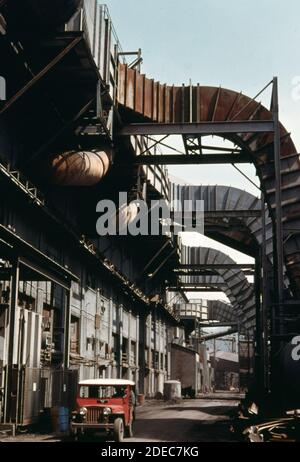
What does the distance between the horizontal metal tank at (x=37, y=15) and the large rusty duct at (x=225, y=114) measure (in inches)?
265

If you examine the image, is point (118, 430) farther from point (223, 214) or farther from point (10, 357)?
point (223, 214)

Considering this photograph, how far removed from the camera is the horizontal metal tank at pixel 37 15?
Answer: 16.9m

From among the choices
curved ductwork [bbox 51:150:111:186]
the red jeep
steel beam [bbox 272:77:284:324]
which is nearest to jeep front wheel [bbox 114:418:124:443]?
the red jeep

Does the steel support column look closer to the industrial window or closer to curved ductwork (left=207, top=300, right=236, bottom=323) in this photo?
the industrial window

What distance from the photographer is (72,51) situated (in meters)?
18.7

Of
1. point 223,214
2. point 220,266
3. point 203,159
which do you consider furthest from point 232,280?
point 203,159

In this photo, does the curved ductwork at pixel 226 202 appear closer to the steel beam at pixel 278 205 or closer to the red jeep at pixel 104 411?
the steel beam at pixel 278 205

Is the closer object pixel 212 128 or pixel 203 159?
pixel 212 128

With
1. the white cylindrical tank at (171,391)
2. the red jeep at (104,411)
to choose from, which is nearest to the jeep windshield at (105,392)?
the red jeep at (104,411)

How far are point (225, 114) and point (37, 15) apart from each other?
1009 cm

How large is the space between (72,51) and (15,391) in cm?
1041

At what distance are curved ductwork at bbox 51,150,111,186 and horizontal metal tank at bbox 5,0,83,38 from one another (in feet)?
16.1

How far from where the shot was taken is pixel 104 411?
53.1 ft

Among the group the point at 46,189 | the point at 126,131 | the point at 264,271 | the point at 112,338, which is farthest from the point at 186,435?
the point at 112,338
